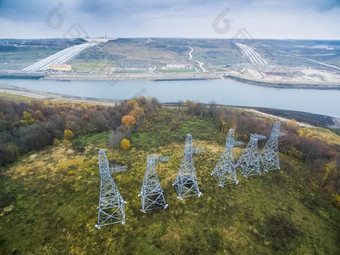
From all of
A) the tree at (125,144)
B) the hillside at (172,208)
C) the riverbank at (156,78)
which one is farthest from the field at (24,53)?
the hillside at (172,208)

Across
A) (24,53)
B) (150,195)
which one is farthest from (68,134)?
(24,53)

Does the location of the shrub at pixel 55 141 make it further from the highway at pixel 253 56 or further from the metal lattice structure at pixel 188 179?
the highway at pixel 253 56

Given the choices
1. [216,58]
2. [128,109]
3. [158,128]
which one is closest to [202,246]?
[158,128]

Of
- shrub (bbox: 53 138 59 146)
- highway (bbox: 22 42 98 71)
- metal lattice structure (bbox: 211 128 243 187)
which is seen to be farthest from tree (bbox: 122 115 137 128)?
highway (bbox: 22 42 98 71)

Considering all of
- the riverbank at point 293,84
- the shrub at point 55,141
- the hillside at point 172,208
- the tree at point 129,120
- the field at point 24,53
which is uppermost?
the field at point 24,53

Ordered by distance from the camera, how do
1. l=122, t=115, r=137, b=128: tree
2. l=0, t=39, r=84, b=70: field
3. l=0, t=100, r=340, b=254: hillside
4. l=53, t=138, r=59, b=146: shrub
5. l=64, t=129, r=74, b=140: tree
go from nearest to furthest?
l=0, t=100, r=340, b=254: hillside < l=53, t=138, r=59, b=146: shrub < l=64, t=129, r=74, b=140: tree < l=122, t=115, r=137, b=128: tree < l=0, t=39, r=84, b=70: field

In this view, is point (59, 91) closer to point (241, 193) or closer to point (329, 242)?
point (241, 193)

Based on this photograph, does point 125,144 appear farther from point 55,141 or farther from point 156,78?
point 156,78

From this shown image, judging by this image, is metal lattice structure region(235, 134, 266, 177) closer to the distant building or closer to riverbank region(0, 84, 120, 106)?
riverbank region(0, 84, 120, 106)
